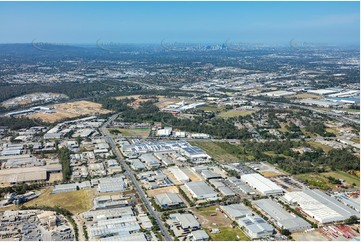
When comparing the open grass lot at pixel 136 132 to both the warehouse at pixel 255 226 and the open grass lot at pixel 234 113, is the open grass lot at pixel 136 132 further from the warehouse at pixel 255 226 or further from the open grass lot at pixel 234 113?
the warehouse at pixel 255 226

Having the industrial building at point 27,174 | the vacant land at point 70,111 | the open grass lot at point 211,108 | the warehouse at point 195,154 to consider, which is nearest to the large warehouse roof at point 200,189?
the warehouse at point 195,154

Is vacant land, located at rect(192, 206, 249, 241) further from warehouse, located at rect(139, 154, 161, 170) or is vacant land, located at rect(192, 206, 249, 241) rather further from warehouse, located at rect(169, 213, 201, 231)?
warehouse, located at rect(139, 154, 161, 170)

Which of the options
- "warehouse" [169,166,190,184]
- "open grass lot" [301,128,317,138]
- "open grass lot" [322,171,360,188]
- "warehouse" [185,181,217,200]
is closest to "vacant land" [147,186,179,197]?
"warehouse" [185,181,217,200]

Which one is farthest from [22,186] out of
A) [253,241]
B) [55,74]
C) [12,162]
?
[55,74]

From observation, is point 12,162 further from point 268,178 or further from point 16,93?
point 16,93

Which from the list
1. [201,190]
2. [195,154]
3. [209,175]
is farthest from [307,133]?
[201,190]
